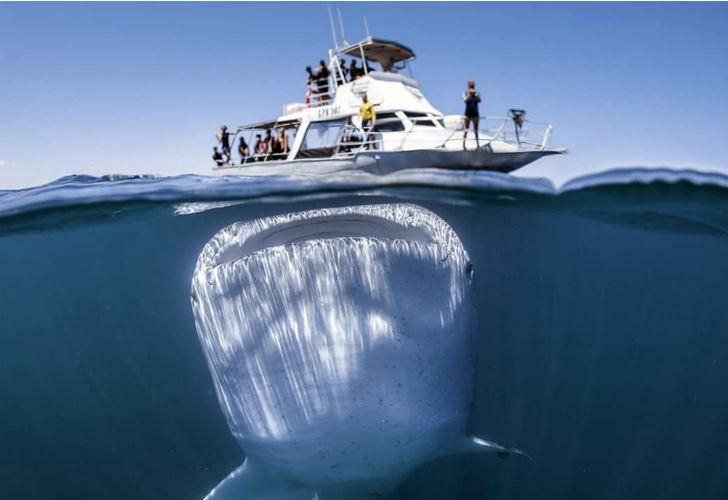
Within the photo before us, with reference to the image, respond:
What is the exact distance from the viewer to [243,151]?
52.5 feet

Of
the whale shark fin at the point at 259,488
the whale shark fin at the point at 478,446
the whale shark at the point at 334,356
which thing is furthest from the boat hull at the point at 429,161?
A: the whale shark fin at the point at 259,488

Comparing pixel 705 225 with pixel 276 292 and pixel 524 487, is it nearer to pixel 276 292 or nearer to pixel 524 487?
pixel 524 487

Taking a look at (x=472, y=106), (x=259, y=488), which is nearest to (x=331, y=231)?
(x=259, y=488)

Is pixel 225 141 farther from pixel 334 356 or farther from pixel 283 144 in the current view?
pixel 334 356

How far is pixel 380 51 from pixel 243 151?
5.19 m

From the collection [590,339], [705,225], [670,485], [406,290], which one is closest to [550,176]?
[705,225]

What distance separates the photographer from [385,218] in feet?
9.92

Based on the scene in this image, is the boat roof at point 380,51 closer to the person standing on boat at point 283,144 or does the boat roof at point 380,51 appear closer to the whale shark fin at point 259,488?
the person standing on boat at point 283,144

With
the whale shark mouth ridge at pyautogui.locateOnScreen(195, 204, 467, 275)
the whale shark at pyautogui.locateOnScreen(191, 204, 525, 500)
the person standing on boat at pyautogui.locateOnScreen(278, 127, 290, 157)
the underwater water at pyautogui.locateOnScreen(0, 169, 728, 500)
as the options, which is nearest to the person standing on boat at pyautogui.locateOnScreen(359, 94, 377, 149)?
the person standing on boat at pyautogui.locateOnScreen(278, 127, 290, 157)

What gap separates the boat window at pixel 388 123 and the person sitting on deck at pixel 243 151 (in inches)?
139

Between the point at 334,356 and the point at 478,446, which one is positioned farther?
the point at 478,446

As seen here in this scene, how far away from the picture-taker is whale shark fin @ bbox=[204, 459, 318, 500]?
267cm

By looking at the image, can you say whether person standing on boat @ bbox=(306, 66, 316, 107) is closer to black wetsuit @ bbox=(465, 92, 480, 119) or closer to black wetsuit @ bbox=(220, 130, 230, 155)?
black wetsuit @ bbox=(220, 130, 230, 155)

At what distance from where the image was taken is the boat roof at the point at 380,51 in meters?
16.8
